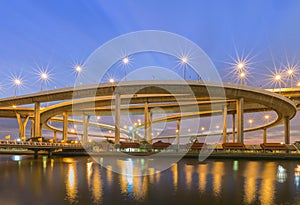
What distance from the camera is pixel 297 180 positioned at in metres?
20.6

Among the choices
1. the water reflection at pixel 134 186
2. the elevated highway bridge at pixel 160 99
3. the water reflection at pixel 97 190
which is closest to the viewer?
the water reflection at pixel 97 190

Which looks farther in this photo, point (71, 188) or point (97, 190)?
point (71, 188)

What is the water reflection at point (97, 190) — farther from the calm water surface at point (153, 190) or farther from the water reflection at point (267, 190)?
the water reflection at point (267, 190)

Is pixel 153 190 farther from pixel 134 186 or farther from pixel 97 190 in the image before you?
pixel 97 190

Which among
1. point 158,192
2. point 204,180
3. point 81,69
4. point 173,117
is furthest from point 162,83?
point 173,117

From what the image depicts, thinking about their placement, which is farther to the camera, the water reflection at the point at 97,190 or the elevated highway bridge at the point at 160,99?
the elevated highway bridge at the point at 160,99

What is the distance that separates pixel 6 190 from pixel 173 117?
78.5 m

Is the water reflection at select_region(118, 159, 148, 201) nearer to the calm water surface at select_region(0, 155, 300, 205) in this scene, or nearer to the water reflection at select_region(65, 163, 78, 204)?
the calm water surface at select_region(0, 155, 300, 205)

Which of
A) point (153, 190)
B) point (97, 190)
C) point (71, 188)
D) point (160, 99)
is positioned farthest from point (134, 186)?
point (160, 99)

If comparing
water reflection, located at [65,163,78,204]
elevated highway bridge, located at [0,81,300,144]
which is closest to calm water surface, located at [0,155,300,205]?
water reflection, located at [65,163,78,204]

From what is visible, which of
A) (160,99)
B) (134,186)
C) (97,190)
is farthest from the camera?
(160,99)

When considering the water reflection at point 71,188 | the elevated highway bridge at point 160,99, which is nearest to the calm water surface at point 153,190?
the water reflection at point 71,188

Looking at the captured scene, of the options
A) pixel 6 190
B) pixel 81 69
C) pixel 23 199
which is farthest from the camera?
pixel 81 69

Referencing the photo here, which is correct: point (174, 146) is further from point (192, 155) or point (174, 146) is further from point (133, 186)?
point (133, 186)
